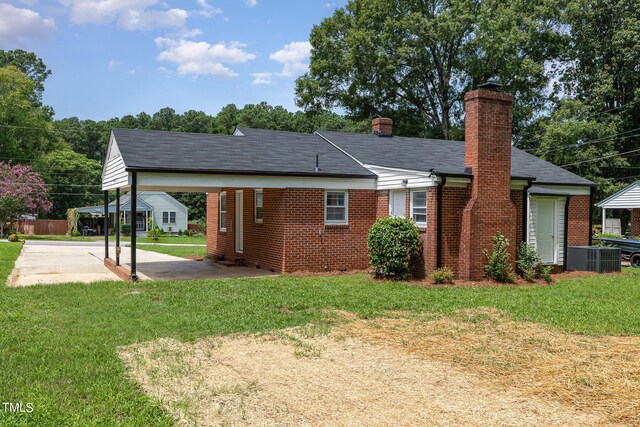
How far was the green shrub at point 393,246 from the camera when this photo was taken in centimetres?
1369

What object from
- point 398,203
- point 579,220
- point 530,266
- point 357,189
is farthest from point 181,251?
point 579,220

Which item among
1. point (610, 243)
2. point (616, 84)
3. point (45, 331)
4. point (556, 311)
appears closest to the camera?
point (45, 331)

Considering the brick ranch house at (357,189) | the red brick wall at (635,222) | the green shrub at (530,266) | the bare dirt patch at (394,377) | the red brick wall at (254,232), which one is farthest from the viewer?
the red brick wall at (635,222)

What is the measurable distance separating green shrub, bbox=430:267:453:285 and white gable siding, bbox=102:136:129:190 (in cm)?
801

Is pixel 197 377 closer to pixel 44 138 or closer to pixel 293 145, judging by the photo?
pixel 293 145

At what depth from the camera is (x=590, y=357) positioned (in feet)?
22.1

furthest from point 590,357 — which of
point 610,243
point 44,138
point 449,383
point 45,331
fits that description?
point 44,138

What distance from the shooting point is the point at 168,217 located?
166 feet

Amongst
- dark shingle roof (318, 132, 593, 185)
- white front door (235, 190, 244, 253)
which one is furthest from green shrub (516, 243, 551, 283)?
white front door (235, 190, 244, 253)

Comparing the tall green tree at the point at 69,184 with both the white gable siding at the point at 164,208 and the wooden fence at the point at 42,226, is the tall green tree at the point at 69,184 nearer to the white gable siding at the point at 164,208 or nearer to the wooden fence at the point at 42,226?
the wooden fence at the point at 42,226

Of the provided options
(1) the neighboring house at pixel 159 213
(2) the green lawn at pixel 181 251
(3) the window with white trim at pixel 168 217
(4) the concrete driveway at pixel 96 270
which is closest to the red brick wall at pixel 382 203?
(4) the concrete driveway at pixel 96 270

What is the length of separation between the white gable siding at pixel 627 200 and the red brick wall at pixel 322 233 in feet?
60.0

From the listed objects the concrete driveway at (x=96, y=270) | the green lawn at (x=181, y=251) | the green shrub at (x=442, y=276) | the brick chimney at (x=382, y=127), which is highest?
the brick chimney at (x=382, y=127)

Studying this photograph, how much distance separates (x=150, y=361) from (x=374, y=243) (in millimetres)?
8416
